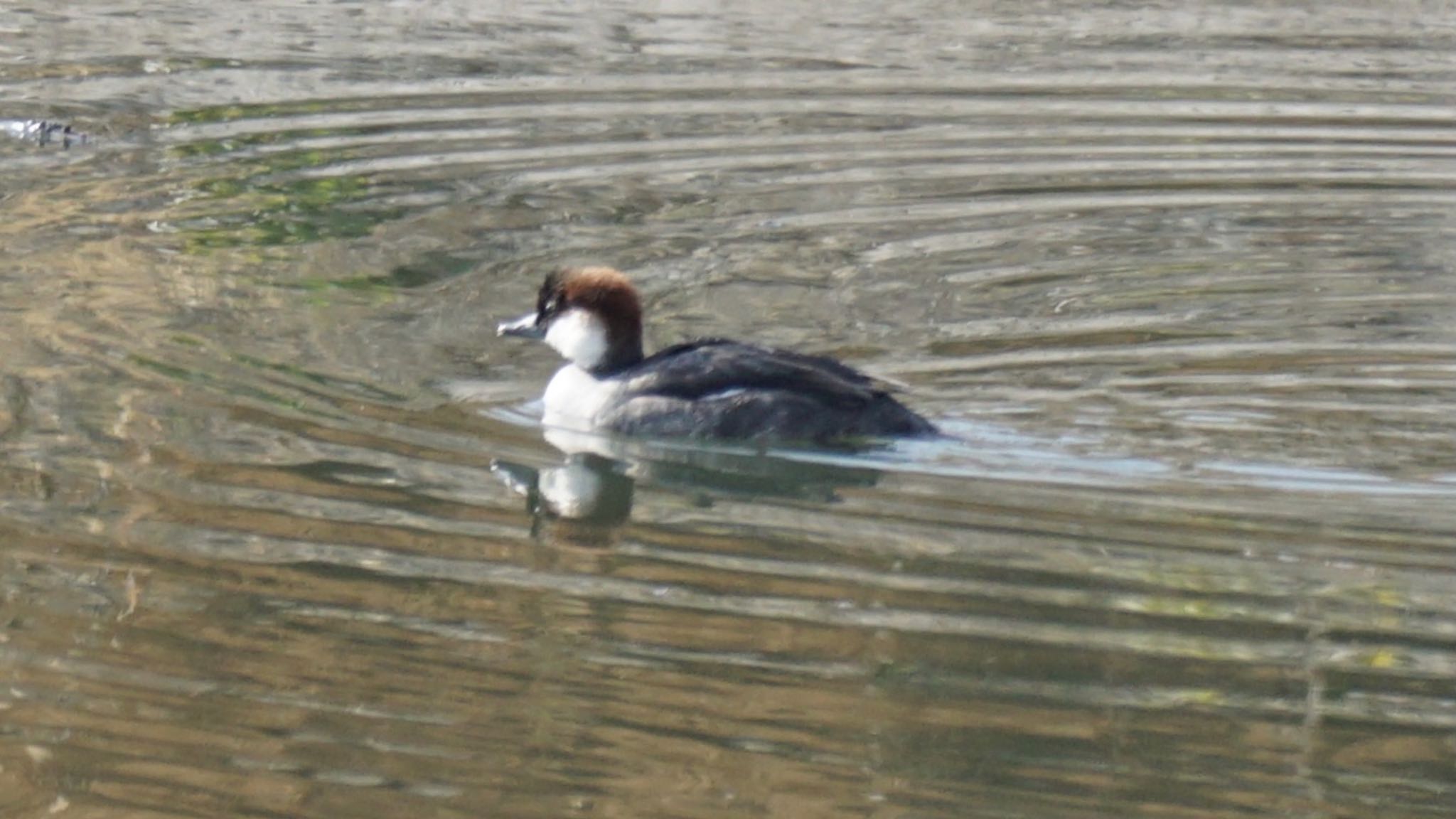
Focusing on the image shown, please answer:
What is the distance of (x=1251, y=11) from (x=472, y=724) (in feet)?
41.2

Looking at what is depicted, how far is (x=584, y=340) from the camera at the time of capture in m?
8.98

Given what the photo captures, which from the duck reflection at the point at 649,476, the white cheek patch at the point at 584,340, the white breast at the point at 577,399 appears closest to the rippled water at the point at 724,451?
the duck reflection at the point at 649,476

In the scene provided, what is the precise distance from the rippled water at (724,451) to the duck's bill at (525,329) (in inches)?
8.1

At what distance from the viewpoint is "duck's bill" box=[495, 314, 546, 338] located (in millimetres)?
9172

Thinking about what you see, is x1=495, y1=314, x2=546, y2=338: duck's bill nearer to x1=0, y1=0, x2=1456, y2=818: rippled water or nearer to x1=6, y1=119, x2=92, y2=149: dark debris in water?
x1=0, y1=0, x2=1456, y2=818: rippled water

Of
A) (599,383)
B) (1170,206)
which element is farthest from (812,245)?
(599,383)

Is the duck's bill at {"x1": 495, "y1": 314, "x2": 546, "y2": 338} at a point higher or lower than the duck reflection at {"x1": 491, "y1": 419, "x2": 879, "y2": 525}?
higher

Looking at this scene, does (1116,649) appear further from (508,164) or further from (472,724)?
(508,164)

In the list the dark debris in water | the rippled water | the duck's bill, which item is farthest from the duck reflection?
the dark debris in water

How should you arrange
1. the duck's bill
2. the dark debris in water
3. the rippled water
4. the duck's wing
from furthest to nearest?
the dark debris in water < the duck's bill < the duck's wing < the rippled water

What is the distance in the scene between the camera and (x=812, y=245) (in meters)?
11.4

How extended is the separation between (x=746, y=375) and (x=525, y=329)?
3.50ft

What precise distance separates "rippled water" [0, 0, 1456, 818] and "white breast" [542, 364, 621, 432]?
20 cm

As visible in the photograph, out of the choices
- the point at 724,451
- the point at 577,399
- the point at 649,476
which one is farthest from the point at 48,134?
the point at 649,476
